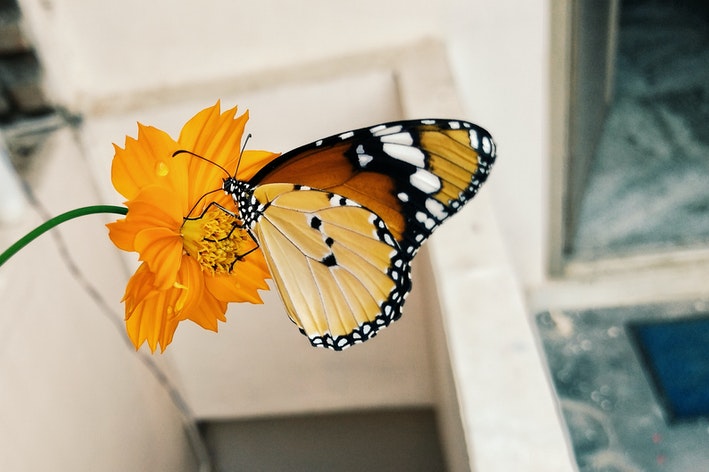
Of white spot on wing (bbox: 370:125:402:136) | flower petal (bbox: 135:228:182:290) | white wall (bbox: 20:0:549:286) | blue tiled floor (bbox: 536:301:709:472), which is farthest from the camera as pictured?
blue tiled floor (bbox: 536:301:709:472)

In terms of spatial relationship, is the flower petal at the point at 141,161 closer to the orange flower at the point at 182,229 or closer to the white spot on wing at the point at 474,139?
the orange flower at the point at 182,229

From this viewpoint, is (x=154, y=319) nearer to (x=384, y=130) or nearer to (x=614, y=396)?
(x=384, y=130)

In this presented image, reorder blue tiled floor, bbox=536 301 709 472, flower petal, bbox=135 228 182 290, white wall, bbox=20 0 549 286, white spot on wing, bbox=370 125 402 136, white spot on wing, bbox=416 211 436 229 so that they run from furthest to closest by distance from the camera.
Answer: blue tiled floor, bbox=536 301 709 472 < white wall, bbox=20 0 549 286 < white spot on wing, bbox=416 211 436 229 < white spot on wing, bbox=370 125 402 136 < flower petal, bbox=135 228 182 290

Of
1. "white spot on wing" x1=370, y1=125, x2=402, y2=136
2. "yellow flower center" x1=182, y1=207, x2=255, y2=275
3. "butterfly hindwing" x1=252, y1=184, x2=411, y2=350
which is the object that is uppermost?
"white spot on wing" x1=370, y1=125, x2=402, y2=136

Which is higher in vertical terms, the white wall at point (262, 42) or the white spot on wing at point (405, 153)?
the white wall at point (262, 42)

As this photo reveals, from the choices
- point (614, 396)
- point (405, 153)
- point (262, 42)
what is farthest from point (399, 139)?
point (614, 396)

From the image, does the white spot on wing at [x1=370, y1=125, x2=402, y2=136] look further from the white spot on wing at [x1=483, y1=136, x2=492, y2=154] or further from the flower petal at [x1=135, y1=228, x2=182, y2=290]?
the flower petal at [x1=135, y1=228, x2=182, y2=290]

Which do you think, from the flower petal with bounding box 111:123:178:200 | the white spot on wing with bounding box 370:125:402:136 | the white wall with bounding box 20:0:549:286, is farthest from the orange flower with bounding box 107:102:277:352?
the white wall with bounding box 20:0:549:286

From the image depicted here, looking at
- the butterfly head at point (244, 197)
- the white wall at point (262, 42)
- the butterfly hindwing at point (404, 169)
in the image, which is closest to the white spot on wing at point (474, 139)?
the butterfly hindwing at point (404, 169)

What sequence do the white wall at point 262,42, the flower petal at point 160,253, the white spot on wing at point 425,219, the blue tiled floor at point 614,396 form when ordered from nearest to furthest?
the flower petal at point 160,253 < the white spot on wing at point 425,219 < the white wall at point 262,42 < the blue tiled floor at point 614,396

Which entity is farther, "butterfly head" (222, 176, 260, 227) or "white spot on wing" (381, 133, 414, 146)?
"white spot on wing" (381, 133, 414, 146)
